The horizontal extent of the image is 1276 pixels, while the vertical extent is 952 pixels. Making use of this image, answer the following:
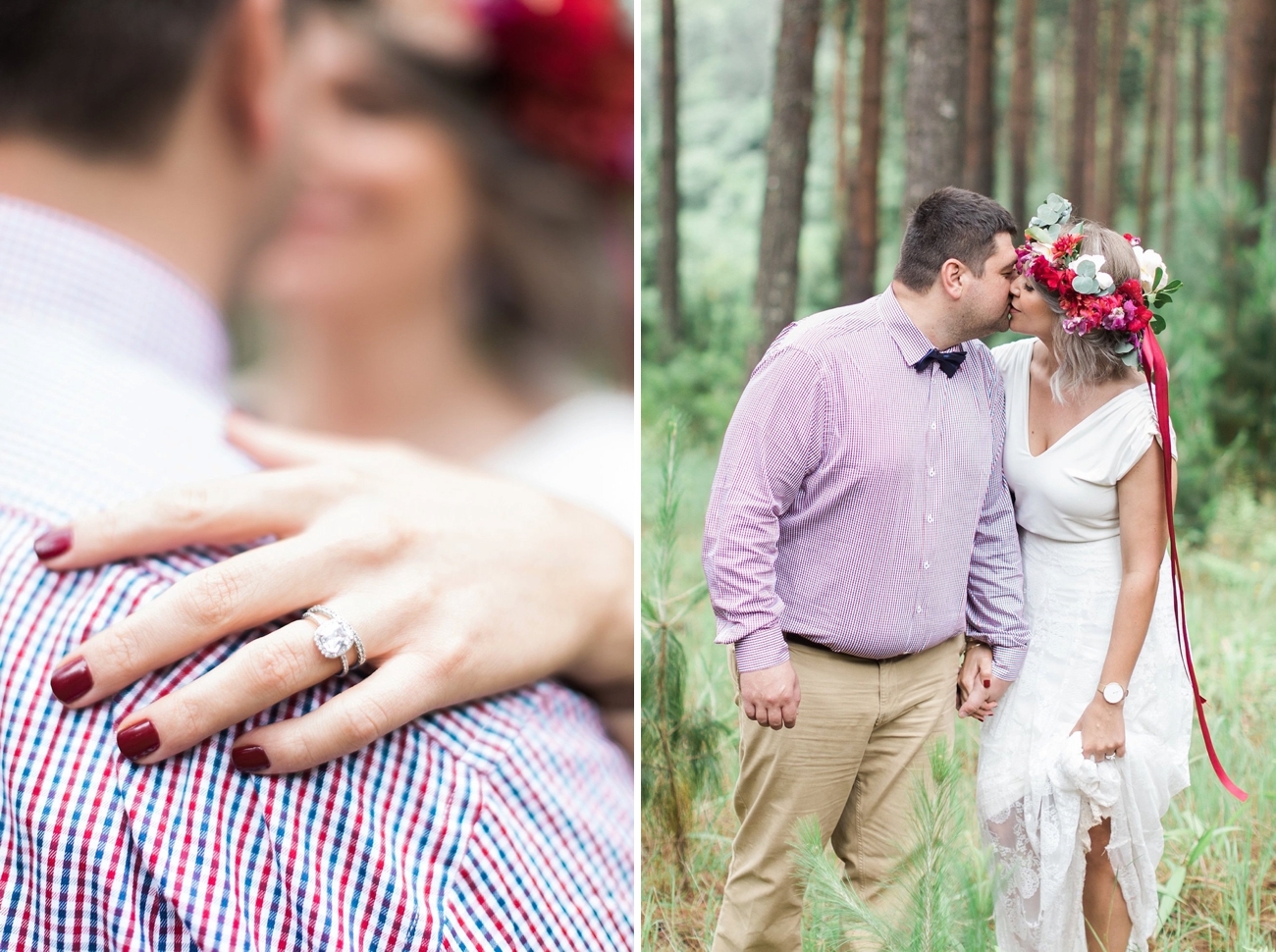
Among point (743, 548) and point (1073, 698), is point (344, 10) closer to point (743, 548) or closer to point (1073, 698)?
point (743, 548)

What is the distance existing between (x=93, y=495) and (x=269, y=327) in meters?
1.30

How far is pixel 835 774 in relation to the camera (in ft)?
4.36

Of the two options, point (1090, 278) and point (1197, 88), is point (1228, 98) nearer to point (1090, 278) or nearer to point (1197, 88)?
point (1197, 88)

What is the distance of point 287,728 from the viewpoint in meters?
0.83

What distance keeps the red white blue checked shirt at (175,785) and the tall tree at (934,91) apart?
135cm

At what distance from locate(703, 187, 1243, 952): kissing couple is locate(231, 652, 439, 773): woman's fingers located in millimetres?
468

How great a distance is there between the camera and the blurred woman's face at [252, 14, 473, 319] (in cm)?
186

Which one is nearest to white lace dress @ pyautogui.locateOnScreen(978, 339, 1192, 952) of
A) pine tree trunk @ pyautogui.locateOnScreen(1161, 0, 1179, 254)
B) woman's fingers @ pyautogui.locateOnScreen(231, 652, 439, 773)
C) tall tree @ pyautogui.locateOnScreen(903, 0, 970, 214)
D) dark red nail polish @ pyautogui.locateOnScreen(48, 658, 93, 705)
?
tall tree @ pyautogui.locateOnScreen(903, 0, 970, 214)

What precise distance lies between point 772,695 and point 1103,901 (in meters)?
0.51

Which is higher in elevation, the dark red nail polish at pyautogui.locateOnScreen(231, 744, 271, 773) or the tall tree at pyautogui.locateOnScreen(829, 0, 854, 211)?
the tall tree at pyautogui.locateOnScreen(829, 0, 854, 211)

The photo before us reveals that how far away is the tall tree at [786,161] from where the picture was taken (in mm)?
2172

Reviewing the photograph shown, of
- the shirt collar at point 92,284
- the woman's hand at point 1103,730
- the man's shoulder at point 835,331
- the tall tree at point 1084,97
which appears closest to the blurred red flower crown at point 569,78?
the man's shoulder at point 835,331

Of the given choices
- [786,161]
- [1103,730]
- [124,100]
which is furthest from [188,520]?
[786,161]

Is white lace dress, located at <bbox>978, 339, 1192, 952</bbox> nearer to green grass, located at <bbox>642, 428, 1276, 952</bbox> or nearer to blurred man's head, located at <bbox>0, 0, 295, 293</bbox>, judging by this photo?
green grass, located at <bbox>642, 428, 1276, 952</bbox>
